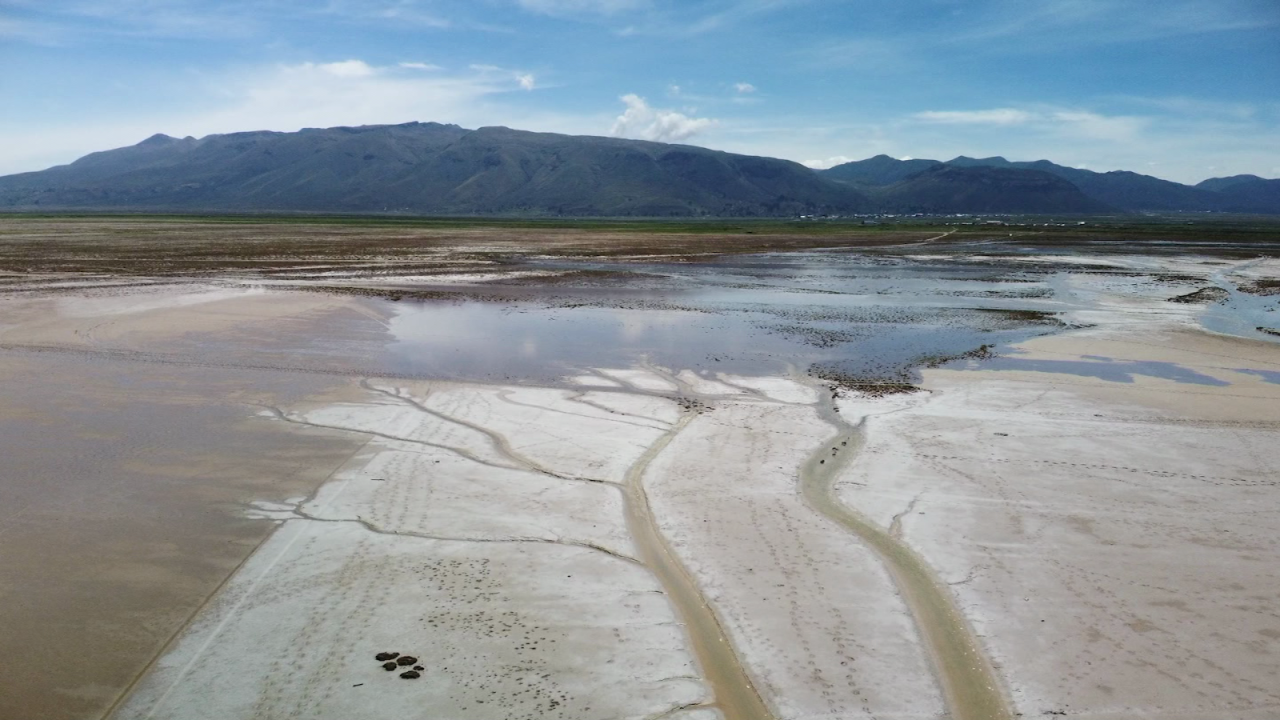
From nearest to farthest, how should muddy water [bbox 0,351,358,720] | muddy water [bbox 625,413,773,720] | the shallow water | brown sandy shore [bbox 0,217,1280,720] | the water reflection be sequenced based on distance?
1. muddy water [bbox 625,413,773,720]
2. brown sandy shore [bbox 0,217,1280,720]
3. muddy water [bbox 0,351,358,720]
4. the water reflection
5. the shallow water

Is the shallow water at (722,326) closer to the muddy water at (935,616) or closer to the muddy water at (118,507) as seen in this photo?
the muddy water at (118,507)

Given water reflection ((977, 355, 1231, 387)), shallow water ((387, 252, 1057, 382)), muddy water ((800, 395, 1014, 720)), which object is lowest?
muddy water ((800, 395, 1014, 720))

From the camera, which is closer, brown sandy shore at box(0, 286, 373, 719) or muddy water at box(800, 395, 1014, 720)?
muddy water at box(800, 395, 1014, 720)

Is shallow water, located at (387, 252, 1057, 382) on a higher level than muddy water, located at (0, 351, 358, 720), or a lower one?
higher

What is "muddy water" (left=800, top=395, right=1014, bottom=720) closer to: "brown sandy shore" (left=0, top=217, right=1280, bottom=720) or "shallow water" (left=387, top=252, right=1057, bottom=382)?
"brown sandy shore" (left=0, top=217, right=1280, bottom=720)

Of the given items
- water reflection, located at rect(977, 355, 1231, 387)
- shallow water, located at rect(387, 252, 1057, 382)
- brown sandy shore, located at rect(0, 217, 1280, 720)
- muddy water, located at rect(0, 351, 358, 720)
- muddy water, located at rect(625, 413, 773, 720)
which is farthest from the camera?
shallow water, located at rect(387, 252, 1057, 382)

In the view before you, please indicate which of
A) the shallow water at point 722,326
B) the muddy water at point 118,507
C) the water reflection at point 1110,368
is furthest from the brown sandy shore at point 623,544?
the shallow water at point 722,326

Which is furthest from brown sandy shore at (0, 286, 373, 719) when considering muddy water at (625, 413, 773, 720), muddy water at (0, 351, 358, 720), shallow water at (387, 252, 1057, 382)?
shallow water at (387, 252, 1057, 382)

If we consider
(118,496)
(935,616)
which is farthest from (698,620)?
(118,496)
